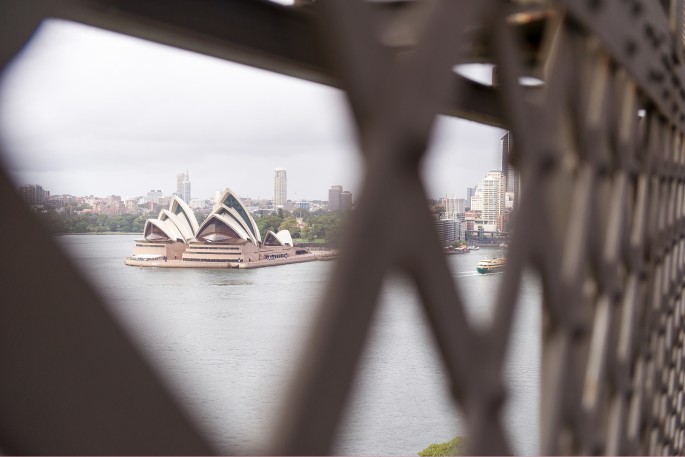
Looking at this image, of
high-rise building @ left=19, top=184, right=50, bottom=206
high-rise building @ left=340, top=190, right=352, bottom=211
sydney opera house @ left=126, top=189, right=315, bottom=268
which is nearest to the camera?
high-rise building @ left=19, top=184, right=50, bottom=206

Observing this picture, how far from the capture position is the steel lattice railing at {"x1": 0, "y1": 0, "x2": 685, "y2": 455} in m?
0.43

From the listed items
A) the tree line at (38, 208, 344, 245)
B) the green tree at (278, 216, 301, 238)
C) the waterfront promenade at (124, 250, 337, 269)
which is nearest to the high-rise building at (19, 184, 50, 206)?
the tree line at (38, 208, 344, 245)

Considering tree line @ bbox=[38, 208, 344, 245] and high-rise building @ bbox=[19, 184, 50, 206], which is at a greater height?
high-rise building @ bbox=[19, 184, 50, 206]

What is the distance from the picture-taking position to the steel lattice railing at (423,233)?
432mm

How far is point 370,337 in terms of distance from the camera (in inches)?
26.0

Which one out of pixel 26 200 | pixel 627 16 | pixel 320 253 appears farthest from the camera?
pixel 627 16

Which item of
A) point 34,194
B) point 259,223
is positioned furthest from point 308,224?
point 34,194

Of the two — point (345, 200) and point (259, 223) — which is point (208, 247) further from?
point (345, 200)

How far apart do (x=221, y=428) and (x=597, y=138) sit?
130cm

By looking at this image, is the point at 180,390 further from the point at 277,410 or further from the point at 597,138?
the point at 597,138

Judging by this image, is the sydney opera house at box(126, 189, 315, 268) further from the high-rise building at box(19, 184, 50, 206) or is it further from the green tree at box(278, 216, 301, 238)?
the high-rise building at box(19, 184, 50, 206)

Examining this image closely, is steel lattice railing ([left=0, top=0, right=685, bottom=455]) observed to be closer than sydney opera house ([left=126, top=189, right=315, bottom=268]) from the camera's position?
Yes

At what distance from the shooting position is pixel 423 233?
75cm

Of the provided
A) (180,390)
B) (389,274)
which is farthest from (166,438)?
(389,274)
